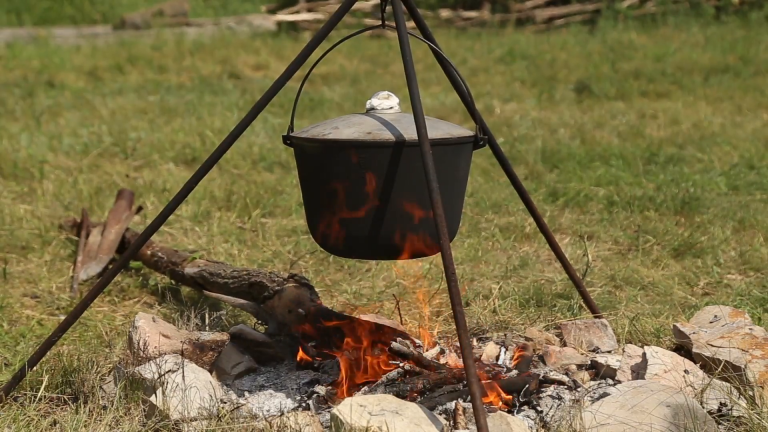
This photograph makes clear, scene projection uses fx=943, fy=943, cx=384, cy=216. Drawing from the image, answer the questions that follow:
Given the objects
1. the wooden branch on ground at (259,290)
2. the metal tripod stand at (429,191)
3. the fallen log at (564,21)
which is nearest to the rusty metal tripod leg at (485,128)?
the metal tripod stand at (429,191)

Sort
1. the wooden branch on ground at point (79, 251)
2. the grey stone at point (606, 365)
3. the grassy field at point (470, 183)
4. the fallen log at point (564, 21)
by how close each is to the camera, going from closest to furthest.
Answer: the grey stone at point (606, 365)
the grassy field at point (470, 183)
the wooden branch on ground at point (79, 251)
the fallen log at point (564, 21)

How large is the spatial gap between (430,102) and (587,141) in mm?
1815

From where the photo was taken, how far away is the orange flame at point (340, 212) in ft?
9.91

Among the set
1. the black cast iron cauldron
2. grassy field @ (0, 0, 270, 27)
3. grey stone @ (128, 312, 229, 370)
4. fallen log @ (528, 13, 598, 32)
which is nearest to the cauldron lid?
the black cast iron cauldron

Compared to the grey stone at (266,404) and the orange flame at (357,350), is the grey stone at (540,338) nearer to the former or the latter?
the orange flame at (357,350)

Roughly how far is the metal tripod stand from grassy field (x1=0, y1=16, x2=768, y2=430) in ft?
0.79

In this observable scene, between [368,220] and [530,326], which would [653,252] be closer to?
[530,326]

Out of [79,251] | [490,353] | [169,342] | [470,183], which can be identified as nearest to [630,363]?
[490,353]

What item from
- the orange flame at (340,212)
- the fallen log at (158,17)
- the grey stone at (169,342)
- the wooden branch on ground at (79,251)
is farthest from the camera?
the fallen log at (158,17)

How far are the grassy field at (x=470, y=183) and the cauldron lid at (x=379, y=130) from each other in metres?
1.12

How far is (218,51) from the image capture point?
1020 centimetres

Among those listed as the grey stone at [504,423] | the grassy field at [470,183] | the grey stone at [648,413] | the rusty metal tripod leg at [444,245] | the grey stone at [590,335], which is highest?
the rusty metal tripod leg at [444,245]

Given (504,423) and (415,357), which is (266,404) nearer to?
(415,357)

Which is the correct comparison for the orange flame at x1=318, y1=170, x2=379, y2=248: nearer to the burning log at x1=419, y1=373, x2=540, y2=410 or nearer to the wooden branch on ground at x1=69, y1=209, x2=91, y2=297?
the burning log at x1=419, y1=373, x2=540, y2=410
